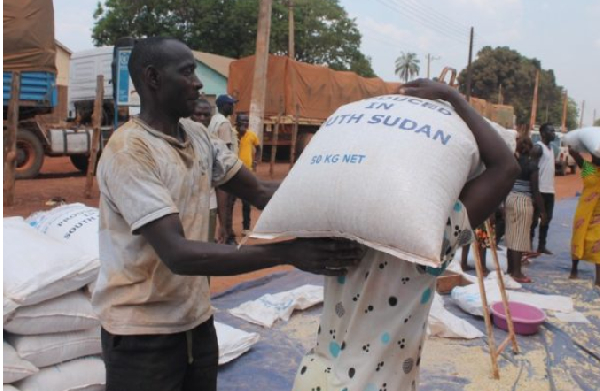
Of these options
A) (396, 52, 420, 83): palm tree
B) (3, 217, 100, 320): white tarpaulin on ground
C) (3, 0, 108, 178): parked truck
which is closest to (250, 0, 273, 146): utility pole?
(3, 0, 108, 178): parked truck

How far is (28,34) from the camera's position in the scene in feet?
26.5

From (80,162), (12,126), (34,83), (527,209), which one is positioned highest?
(34,83)

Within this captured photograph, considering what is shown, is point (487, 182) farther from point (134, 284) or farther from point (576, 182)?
point (576, 182)

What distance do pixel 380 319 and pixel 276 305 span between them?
2.88 metres

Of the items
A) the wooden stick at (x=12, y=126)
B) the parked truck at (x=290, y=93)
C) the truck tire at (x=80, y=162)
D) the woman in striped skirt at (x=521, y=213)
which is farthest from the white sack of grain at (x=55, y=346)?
the parked truck at (x=290, y=93)

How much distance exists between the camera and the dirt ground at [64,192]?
205 inches

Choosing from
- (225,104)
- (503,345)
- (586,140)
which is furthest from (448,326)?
(225,104)

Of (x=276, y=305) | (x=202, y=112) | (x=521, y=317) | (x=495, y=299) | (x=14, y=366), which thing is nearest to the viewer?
(x=14, y=366)

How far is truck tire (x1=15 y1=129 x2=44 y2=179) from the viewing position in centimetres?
996

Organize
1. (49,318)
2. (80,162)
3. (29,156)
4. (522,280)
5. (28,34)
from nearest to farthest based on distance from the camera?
(49,318), (522,280), (28,34), (29,156), (80,162)

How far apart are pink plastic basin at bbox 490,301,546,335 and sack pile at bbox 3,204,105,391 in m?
2.71

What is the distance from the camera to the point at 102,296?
1.48 m

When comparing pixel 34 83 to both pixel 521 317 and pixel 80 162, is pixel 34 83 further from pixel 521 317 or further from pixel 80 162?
pixel 521 317

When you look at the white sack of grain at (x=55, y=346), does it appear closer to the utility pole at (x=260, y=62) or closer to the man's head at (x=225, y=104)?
the man's head at (x=225, y=104)
